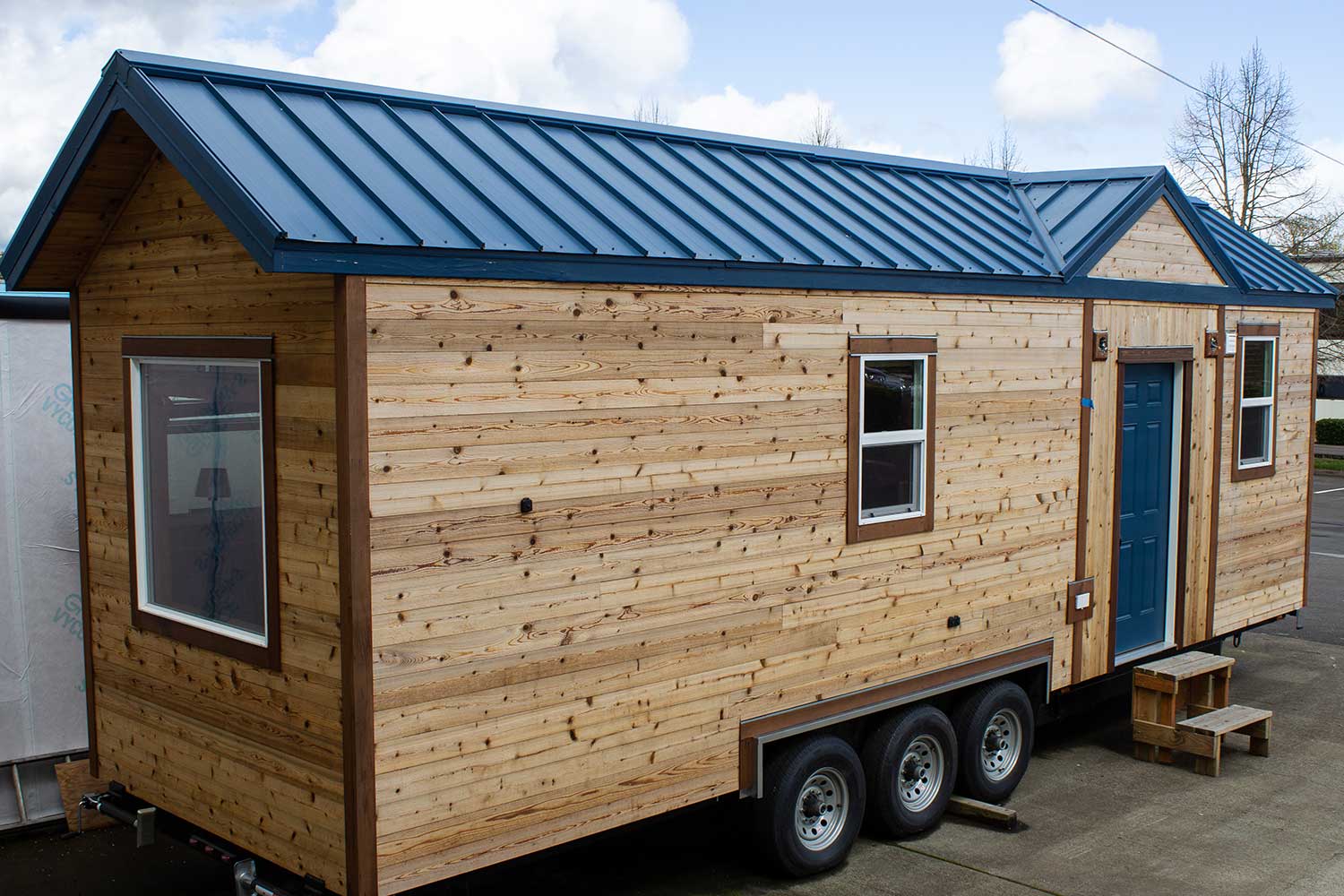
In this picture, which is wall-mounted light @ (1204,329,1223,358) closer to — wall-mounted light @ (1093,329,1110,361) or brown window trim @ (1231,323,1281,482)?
brown window trim @ (1231,323,1281,482)

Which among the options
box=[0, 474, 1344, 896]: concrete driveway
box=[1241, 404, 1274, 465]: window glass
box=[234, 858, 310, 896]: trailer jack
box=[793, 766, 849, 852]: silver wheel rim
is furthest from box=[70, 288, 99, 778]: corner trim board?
box=[1241, 404, 1274, 465]: window glass

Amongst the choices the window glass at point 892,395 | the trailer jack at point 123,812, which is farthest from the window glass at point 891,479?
the trailer jack at point 123,812

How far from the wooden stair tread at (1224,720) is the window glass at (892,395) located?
3418 millimetres

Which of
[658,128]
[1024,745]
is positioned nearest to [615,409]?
[658,128]

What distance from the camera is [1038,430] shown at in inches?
342

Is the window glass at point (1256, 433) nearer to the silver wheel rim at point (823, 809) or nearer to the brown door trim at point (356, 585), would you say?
the silver wheel rim at point (823, 809)

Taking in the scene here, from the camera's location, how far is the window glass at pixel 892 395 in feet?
24.9

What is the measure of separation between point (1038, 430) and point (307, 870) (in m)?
5.47

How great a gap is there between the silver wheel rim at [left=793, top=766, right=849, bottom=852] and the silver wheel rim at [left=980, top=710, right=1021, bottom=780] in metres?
1.54

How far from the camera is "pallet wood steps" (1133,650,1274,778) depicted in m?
9.26

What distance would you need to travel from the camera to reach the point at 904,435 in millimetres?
7754

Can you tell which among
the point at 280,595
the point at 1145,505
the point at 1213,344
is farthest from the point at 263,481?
the point at 1213,344

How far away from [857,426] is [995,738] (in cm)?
269

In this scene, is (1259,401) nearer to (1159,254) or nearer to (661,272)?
(1159,254)
